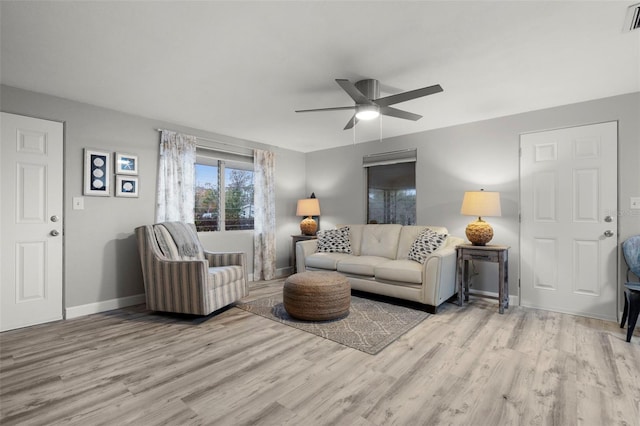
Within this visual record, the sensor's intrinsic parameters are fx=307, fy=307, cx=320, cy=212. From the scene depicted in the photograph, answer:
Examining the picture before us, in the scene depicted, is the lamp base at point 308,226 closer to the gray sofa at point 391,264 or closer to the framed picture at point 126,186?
the gray sofa at point 391,264

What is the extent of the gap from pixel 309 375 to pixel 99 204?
3.03 metres

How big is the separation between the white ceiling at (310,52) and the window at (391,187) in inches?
52.7

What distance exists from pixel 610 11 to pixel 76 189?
4702mm

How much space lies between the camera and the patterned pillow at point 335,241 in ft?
15.2

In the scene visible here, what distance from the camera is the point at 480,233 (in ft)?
11.7

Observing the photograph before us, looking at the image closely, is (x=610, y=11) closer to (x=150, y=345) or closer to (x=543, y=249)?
(x=543, y=249)

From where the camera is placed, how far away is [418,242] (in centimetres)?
386

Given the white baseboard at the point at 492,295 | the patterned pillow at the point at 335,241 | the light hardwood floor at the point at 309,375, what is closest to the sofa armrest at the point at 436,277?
the light hardwood floor at the point at 309,375

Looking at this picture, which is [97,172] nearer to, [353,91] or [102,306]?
[102,306]

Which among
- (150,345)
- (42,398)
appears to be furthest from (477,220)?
(42,398)

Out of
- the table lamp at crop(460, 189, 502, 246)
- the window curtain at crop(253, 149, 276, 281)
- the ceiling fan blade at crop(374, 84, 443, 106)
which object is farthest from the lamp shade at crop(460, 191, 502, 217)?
the window curtain at crop(253, 149, 276, 281)

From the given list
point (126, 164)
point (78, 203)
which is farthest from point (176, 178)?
point (78, 203)

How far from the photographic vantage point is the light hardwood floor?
1.69m

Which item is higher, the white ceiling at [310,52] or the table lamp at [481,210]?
the white ceiling at [310,52]
